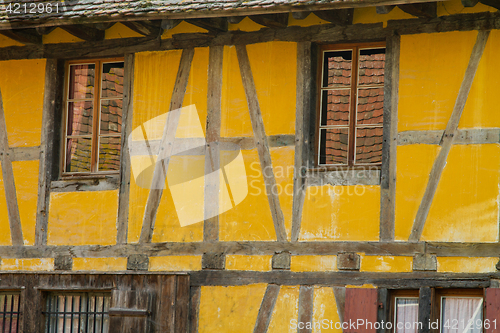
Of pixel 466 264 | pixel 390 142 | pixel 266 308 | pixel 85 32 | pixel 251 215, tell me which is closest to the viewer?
pixel 466 264

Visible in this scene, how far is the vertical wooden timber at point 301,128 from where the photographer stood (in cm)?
917

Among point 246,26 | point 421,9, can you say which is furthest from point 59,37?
point 421,9

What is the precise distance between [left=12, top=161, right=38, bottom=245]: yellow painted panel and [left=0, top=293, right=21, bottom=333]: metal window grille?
25.7 inches

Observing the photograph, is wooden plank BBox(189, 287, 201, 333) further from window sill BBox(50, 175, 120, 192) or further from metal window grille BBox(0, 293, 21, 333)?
metal window grille BBox(0, 293, 21, 333)

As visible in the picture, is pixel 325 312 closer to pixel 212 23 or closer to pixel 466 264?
pixel 466 264

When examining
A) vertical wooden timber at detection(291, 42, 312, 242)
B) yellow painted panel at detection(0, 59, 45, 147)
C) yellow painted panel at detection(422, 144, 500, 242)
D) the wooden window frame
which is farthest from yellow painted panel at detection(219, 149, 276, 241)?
yellow painted panel at detection(0, 59, 45, 147)

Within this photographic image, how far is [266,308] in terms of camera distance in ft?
29.8

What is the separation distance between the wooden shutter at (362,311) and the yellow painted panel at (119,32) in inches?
154

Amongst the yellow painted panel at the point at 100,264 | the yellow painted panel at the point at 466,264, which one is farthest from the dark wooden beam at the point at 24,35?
the yellow painted panel at the point at 466,264

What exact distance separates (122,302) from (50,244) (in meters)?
1.21

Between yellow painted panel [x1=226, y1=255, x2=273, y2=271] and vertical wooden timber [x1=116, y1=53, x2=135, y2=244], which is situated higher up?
vertical wooden timber [x1=116, y1=53, x2=135, y2=244]

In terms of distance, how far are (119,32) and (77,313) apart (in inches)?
128

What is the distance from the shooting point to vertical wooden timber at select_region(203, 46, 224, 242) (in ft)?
31.0

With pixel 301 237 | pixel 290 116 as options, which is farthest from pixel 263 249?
pixel 290 116
